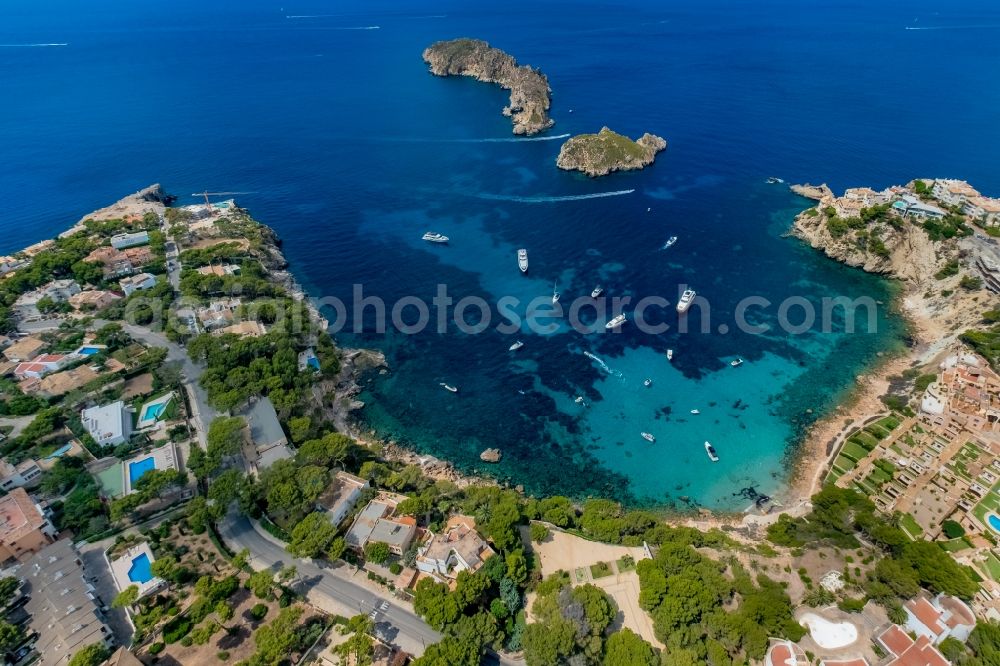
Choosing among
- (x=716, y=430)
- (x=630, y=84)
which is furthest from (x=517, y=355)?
(x=630, y=84)

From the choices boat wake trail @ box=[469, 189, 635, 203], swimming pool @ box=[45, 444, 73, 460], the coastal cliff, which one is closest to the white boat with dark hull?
boat wake trail @ box=[469, 189, 635, 203]

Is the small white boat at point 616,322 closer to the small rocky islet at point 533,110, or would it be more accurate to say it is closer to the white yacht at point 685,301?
the white yacht at point 685,301

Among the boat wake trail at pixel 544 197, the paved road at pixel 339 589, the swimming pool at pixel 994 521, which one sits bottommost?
the paved road at pixel 339 589

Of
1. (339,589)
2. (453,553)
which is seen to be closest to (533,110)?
(453,553)

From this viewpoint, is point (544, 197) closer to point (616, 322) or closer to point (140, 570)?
point (616, 322)

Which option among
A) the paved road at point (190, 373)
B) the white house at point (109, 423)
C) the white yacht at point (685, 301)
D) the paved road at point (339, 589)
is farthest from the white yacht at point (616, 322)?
the white house at point (109, 423)

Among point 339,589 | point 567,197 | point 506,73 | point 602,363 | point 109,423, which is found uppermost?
point 506,73
